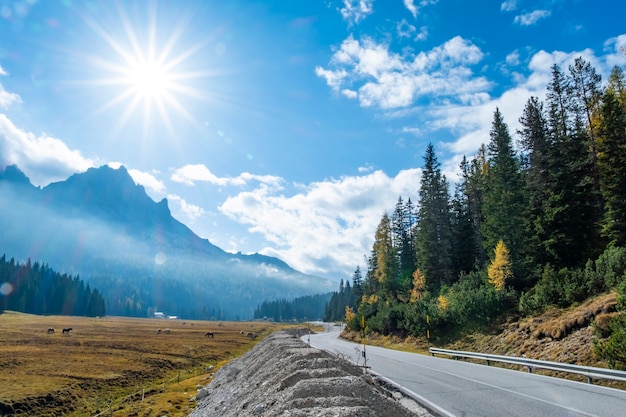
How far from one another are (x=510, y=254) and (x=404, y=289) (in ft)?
106

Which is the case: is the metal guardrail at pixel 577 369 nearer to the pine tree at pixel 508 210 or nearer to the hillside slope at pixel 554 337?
the hillside slope at pixel 554 337

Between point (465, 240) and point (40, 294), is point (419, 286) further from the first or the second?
point (40, 294)

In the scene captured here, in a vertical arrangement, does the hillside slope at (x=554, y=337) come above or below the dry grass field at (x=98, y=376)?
above

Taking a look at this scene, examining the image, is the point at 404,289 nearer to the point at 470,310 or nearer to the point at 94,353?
the point at 470,310

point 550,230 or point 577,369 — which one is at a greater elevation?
point 550,230

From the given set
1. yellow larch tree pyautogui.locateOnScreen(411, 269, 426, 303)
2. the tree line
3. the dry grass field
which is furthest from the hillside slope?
the tree line

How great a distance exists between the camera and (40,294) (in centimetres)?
14838

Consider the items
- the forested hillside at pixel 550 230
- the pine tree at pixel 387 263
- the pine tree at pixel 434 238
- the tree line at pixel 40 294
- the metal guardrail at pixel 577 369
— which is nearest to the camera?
the metal guardrail at pixel 577 369

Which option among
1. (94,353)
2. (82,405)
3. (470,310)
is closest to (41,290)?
(94,353)

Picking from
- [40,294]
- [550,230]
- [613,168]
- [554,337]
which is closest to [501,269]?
[550,230]

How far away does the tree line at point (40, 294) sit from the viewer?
132625 mm

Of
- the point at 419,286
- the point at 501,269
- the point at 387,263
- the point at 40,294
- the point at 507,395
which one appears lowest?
the point at 507,395

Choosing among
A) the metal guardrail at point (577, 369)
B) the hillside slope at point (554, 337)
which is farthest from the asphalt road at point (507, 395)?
the hillside slope at point (554, 337)

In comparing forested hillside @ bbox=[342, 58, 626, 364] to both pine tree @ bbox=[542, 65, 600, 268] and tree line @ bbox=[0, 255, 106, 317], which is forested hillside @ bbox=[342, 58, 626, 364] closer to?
pine tree @ bbox=[542, 65, 600, 268]
